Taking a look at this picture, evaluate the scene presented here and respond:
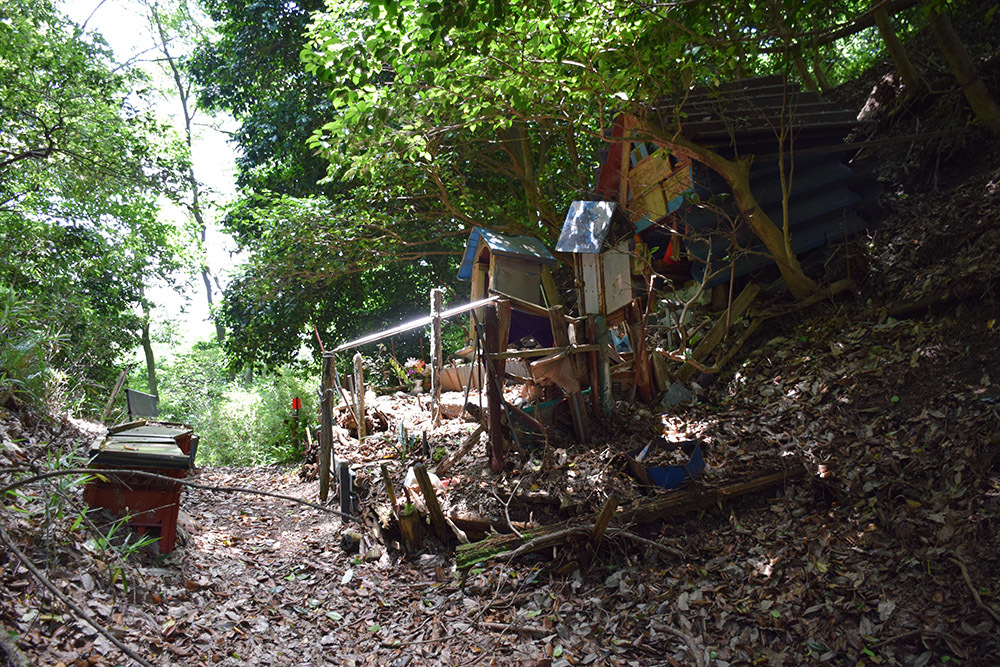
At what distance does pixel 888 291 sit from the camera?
712 cm

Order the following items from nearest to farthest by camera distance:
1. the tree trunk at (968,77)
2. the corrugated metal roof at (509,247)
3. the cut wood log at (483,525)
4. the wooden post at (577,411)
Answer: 1. the cut wood log at (483,525)
2. the wooden post at (577,411)
3. the tree trunk at (968,77)
4. the corrugated metal roof at (509,247)

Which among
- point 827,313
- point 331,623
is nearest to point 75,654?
point 331,623

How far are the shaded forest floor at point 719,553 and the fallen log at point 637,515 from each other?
0.09m

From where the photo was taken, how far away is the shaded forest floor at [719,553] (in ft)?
12.7

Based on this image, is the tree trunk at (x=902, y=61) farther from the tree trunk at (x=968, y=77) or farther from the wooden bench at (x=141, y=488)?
the wooden bench at (x=141, y=488)

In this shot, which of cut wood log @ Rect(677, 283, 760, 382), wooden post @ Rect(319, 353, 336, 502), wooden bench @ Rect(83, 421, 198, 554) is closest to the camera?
wooden bench @ Rect(83, 421, 198, 554)

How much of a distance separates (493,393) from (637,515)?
6.19 feet

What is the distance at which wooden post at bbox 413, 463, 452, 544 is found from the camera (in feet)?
18.3

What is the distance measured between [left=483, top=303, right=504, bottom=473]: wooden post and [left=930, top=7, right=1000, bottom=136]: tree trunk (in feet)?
21.3

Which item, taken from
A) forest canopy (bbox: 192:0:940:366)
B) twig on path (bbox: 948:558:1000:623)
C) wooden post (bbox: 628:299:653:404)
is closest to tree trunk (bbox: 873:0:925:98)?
forest canopy (bbox: 192:0:940:366)

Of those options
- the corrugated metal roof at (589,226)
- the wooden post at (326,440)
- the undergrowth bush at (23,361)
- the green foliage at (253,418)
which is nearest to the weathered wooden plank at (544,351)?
the corrugated metal roof at (589,226)

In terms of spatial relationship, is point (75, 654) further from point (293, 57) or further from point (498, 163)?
point (293, 57)

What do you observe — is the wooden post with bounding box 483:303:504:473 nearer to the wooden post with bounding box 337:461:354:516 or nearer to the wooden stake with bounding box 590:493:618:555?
the wooden stake with bounding box 590:493:618:555

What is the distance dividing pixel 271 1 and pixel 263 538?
44.4 ft
